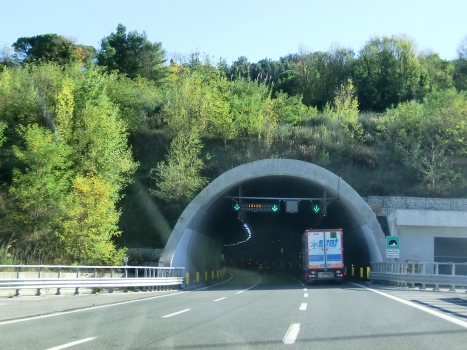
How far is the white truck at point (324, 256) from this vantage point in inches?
1443

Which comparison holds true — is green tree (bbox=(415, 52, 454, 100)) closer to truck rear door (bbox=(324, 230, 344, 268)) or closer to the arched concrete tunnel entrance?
the arched concrete tunnel entrance

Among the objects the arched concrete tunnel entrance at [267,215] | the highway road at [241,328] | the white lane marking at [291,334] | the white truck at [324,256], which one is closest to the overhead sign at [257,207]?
the arched concrete tunnel entrance at [267,215]

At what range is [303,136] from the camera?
5516 cm

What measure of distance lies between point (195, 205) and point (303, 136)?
23.5m

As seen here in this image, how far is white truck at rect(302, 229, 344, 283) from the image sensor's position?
120 feet

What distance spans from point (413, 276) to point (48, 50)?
2030 inches

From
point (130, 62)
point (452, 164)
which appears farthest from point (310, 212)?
point (130, 62)

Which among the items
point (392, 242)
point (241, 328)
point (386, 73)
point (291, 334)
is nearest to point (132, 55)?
point (386, 73)

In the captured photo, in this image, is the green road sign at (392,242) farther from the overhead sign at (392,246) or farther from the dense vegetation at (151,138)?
the dense vegetation at (151,138)

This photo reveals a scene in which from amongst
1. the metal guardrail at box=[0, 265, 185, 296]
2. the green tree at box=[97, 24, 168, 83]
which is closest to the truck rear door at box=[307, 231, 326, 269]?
the metal guardrail at box=[0, 265, 185, 296]

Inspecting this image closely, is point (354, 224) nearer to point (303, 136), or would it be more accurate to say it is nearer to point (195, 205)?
point (195, 205)

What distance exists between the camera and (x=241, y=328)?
11367 mm

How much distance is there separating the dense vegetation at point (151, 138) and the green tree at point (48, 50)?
246 mm

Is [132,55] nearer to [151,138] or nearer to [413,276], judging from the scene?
[151,138]
